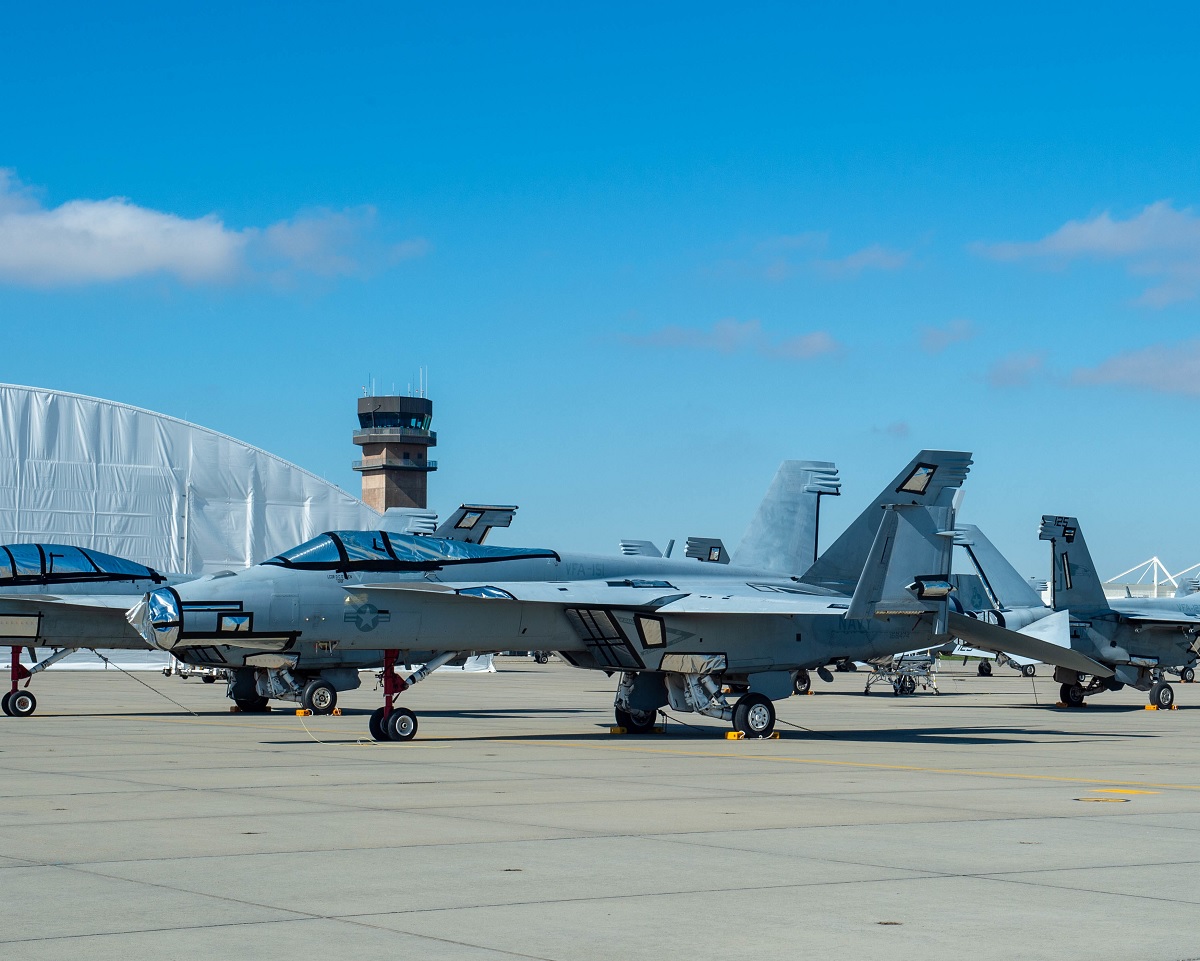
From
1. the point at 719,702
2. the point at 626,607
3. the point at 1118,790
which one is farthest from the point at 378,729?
the point at 1118,790

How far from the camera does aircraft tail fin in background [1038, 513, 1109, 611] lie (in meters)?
31.8

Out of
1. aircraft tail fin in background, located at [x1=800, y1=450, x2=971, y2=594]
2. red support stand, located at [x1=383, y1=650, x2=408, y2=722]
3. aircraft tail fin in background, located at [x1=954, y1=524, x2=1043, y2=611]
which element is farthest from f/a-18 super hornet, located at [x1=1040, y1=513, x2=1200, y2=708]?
red support stand, located at [x1=383, y1=650, x2=408, y2=722]

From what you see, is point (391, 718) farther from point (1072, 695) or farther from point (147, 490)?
point (147, 490)

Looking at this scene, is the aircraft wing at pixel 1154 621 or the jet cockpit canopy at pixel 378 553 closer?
the jet cockpit canopy at pixel 378 553

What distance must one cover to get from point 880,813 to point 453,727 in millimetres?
12132

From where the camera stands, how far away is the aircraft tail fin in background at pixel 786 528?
80.1 feet

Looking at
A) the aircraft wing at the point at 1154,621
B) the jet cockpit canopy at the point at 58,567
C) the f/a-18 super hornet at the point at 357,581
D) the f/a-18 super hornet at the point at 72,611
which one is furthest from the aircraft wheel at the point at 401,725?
the aircraft wing at the point at 1154,621

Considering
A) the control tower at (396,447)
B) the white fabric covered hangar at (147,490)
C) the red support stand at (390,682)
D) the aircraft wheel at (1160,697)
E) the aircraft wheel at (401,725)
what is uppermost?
the control tower at (396,447)

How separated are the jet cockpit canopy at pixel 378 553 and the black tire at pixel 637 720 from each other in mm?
3454

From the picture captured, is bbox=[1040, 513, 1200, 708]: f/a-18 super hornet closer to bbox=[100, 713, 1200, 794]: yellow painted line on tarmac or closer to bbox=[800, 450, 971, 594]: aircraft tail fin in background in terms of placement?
bbox=[800, 450, 971, 594]: aircraft tail fin in background

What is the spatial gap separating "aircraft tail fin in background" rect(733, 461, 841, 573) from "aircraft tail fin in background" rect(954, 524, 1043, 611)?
12.1 m

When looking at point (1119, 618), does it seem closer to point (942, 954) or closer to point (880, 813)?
point (880, 813)

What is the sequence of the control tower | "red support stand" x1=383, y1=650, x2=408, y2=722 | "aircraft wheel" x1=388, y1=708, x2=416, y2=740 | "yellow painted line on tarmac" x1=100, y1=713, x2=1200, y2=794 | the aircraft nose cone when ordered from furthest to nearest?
1. the control tower
2. "aircraft wheel" x1=388, y1=708, x2=416, y2=740
3. "red support stand" x1=383, y1=650, x2=408, y2=722
4. the aircraft nose cone
5. "yellow painted line on tarmac" x1=100, y1=713, x2=1200, y2=794

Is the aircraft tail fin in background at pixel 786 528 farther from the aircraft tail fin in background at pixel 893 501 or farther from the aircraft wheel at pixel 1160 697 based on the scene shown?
the aircraft wheel at pixel 1160 697
